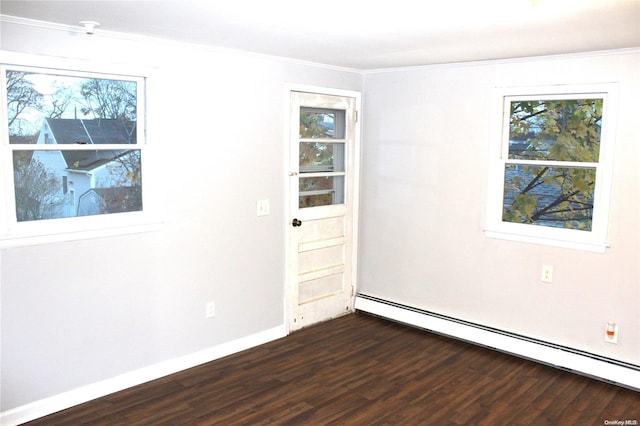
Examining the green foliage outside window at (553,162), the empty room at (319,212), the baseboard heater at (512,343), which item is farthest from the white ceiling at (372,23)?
the baseboard heater at (512,343)

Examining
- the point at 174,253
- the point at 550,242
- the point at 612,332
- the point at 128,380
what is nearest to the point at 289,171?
the point at 174,253

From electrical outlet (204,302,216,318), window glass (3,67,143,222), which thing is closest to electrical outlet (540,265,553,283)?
electrical outlet (204,302,216,318)

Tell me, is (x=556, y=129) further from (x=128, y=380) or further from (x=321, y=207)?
(x=128, y=380)

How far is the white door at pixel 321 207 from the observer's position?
4.77 m

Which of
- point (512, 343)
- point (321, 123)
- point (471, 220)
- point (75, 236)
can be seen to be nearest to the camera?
point (75, 236)

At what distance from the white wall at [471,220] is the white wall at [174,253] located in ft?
2.84

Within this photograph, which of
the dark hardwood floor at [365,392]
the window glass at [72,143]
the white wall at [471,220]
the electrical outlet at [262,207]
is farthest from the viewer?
the electrical outlet at [262,207]

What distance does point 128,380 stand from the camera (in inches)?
148

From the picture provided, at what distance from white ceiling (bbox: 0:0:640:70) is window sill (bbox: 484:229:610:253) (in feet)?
4.45

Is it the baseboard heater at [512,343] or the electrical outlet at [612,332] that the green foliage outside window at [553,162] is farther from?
the baseboard heater at [512,343]

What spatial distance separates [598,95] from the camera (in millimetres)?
3965

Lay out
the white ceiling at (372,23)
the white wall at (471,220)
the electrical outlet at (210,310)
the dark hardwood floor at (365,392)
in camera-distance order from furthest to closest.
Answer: the electrical outlet at (210,310)
the white wall at (471,220)
the dark hardwood floor at (365,392)
the white ceiling at (372,23)

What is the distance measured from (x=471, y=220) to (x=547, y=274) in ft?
2.39

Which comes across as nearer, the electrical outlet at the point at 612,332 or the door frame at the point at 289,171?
the electrical outlet at the point at 612,332
